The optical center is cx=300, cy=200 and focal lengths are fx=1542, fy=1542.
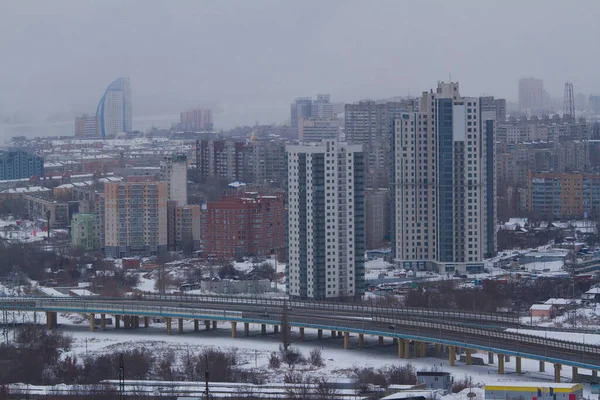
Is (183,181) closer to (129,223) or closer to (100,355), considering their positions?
(129,223)

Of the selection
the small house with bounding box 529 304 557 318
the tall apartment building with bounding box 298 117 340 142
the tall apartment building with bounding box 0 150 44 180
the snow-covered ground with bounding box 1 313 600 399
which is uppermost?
the tall apartment building with bounding box 298 117 340 142

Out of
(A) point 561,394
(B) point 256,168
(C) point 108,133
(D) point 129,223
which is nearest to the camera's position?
(A) point 561,394

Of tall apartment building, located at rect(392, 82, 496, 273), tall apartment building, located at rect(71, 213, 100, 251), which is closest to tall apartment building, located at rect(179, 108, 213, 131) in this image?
tall apartment building, located at rect(71, 213, 100, 251)

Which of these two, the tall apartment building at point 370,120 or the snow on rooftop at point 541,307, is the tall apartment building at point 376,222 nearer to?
the snow on rooftop at point 541,307

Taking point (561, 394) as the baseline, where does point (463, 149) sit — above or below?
above

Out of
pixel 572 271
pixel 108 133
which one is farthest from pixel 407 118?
pixel 108 133

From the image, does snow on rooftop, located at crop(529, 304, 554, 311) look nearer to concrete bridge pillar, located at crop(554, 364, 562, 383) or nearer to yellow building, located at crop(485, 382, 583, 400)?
concrete bridge pillar, located at crop(554, 364, 562, 383)

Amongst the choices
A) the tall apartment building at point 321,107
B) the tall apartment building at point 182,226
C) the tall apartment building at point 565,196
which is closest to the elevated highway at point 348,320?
the tall apartment building at point 182,226
